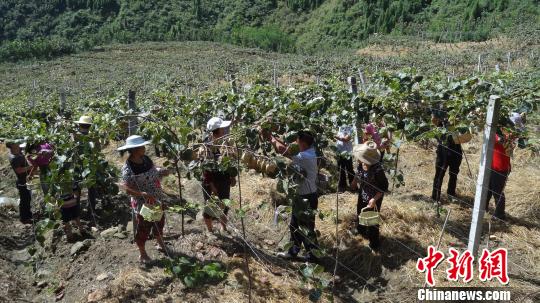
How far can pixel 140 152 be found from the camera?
3926 mm

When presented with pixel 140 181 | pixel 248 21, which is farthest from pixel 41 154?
pixel 248 21

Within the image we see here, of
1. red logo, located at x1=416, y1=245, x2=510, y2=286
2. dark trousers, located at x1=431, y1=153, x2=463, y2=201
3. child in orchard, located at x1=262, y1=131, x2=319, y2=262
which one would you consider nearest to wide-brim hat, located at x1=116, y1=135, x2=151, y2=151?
child in orchard, located at x1=262, y1=131, x2=319, y2=262

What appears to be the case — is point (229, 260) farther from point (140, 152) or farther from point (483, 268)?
point (483, 268)

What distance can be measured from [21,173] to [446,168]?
581 centimetres

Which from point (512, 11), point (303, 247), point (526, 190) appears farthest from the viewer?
point (512, 11)

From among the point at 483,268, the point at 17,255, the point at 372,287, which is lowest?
the point at 17,255

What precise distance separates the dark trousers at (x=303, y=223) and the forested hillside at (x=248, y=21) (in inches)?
1898

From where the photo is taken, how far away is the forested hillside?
173 feet

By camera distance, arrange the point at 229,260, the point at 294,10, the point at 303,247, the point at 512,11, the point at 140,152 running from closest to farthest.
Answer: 1. the point at 140,152
2. the point at 229,260
3. the point at 303,247
4. the point at 512,11
5. the point at 294,10

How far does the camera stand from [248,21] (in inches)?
3219

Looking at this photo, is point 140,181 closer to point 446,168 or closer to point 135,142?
point 135,142

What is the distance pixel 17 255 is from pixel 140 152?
2.97 metres

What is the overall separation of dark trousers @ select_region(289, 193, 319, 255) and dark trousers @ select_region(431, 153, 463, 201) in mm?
2121

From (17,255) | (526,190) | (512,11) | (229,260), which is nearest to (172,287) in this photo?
(229,260)
